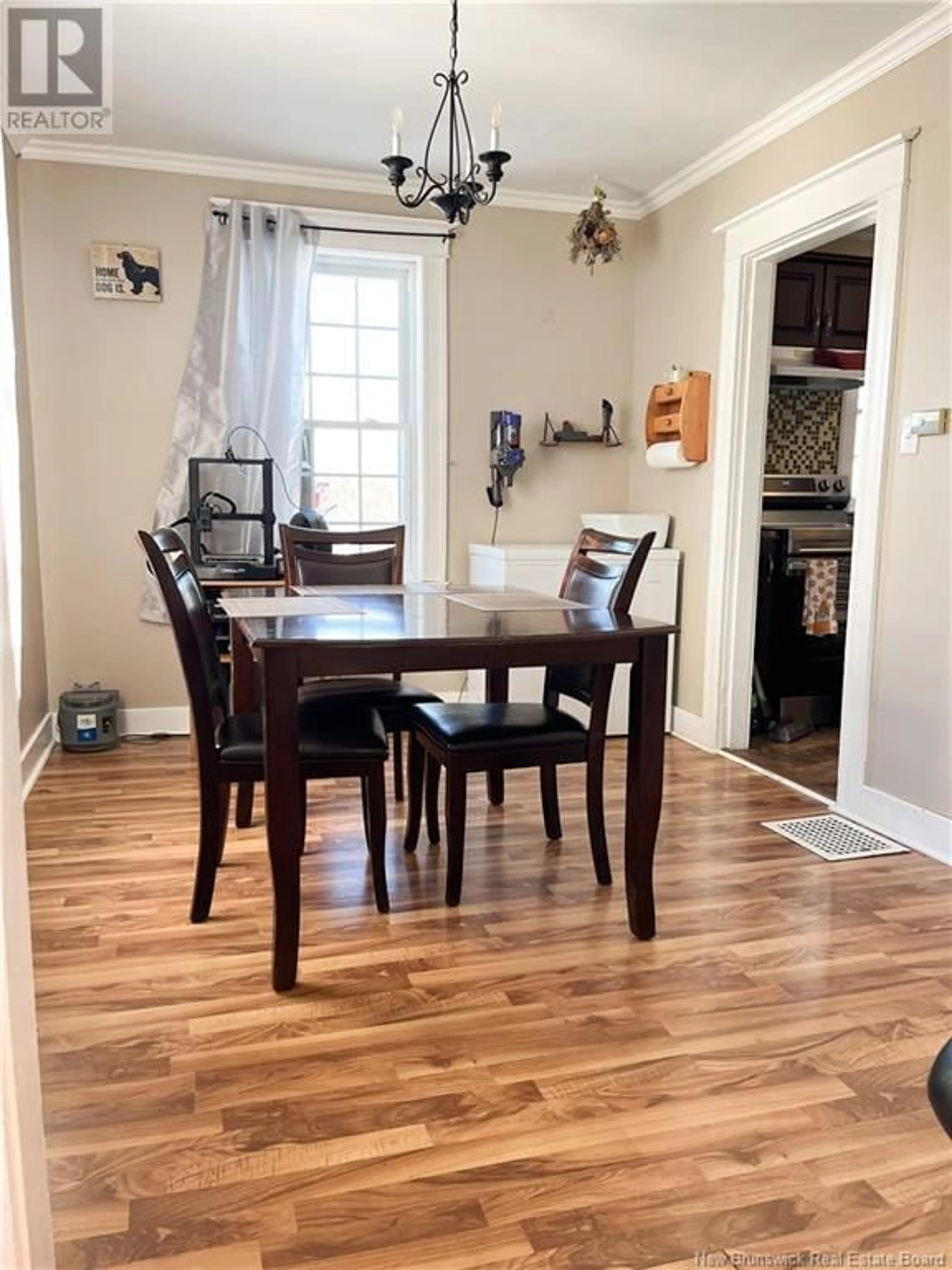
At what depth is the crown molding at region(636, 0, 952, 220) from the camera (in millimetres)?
2727

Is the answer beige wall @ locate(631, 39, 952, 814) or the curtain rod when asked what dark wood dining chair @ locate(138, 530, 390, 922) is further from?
the curtain rod

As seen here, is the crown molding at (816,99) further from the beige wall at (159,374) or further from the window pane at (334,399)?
the window pane at (334,399)

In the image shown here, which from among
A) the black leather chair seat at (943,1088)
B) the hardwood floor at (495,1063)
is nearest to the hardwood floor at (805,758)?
the hardwood floor at (495,1063)

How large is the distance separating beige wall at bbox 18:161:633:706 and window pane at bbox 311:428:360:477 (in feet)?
1.63

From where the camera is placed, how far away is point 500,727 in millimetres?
2391

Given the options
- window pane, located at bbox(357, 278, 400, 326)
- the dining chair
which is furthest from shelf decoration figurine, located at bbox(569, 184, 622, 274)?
the dining chair

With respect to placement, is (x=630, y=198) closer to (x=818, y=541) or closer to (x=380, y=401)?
(x=380, y=401)

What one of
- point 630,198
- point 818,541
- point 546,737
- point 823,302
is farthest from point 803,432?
point 546,737

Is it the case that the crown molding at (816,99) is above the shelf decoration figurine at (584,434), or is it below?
above

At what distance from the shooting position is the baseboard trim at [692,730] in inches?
161

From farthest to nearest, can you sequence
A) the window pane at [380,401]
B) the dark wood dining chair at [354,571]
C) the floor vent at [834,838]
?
the window pane at [380,401]
the dark wood dining chair at [354,571]
the floor vent at [834,838]

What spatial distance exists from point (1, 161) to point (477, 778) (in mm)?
2854

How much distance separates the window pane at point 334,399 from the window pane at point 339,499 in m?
0.30

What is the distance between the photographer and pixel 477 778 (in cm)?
362
